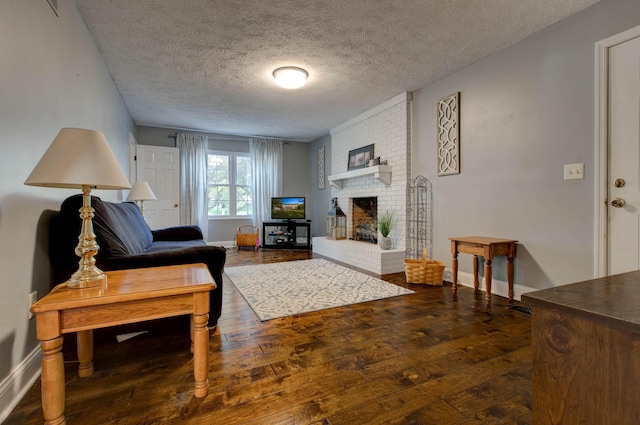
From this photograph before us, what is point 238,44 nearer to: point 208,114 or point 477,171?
point 208,114

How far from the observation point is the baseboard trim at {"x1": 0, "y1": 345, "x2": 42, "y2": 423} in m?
1.23

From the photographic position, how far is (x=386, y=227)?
411cm

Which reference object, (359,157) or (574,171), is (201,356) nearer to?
(574,171)

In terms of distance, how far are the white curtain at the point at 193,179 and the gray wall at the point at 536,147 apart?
14.9 feet

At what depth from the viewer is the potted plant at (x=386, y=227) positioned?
409 cm

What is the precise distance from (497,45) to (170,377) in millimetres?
3731

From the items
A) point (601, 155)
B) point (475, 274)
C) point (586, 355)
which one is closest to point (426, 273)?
point (475, 274)

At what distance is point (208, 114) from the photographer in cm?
481

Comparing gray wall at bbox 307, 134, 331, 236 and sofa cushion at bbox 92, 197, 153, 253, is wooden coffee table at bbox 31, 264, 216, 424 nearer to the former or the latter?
sofa cushion at bbox 92, 197, 153, 253

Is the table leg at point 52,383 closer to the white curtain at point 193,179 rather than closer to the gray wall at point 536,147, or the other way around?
the gray wall at point 536,147

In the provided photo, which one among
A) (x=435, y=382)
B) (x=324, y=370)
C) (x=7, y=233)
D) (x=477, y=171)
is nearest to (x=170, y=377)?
Result: (x=324, y=370)

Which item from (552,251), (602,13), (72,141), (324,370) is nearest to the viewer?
(72,141)

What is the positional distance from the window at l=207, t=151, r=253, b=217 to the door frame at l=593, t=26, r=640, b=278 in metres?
5.59

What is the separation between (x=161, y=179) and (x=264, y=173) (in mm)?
2045
